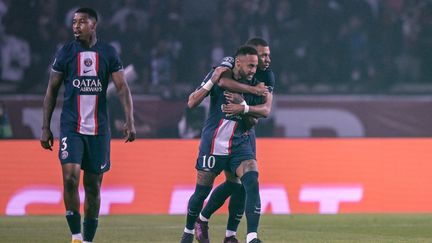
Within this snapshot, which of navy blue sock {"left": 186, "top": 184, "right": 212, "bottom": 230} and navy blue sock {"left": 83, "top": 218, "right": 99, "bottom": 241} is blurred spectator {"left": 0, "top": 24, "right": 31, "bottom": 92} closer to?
navy blue sock {"left": 186, "top": 184, "right": 212, "bottom": 230}

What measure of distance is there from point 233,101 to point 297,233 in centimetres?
290

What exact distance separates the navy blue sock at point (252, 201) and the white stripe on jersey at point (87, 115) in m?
1.52

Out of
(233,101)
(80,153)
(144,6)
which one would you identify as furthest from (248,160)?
(144,6)

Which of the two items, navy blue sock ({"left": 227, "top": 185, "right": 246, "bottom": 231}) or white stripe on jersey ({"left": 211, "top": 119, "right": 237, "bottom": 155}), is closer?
white stripe on jersey ({"left": 211, "top": 119, "right": 237, "bottom": 155})

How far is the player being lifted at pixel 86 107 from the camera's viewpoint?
370 inches

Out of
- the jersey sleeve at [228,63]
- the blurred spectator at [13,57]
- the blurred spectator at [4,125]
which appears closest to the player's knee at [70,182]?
the jersey sleeve at [228,63]

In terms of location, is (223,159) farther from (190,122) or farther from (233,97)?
(190,122)

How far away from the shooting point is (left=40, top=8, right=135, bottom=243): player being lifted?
941cm

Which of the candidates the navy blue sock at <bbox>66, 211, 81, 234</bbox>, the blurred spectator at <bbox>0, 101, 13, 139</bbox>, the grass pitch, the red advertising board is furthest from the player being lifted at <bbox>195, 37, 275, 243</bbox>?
the blurred spectator at <bbox>0, 101, 13, 139</bbox>

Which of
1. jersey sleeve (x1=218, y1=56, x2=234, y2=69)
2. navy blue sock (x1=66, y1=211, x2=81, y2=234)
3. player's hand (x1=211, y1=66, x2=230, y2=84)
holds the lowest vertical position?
navy blue sock (x1=66, y1=211, x2=81, y2=234)

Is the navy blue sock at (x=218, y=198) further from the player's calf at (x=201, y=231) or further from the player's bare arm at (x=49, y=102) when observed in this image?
the player's bare arm at (x=49, y=102)

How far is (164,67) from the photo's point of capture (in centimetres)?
2009

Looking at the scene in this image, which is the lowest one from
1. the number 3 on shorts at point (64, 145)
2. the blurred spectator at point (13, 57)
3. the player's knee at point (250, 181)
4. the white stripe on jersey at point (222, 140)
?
the blurred spectator at point (13, 57)

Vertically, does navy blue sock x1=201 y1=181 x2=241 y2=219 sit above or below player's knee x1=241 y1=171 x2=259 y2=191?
below
